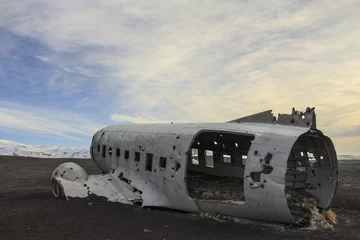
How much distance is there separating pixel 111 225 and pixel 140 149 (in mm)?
4711

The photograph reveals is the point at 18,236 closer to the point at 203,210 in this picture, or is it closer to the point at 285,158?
the point at 203,210

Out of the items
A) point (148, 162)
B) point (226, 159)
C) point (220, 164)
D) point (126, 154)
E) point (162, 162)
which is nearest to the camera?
point (162, 162)

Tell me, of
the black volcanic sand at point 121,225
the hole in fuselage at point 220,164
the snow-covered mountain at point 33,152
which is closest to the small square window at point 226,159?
the hole in fuselage at point 220,164

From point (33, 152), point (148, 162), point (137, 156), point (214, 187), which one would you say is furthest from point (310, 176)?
point (33, 152)

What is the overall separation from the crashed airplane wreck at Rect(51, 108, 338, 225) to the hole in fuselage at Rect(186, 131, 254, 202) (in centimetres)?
6

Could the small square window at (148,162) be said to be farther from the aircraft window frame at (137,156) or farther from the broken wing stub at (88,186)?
the broken wing stub at (88,186)

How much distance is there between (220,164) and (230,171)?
0.89m

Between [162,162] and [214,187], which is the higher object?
[162,162]

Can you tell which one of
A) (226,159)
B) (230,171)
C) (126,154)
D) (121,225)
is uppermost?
(126,154)

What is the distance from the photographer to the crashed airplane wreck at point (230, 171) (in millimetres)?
11609

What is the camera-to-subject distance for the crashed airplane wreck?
38.1 feet

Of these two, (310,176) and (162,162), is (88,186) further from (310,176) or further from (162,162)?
(310,176)

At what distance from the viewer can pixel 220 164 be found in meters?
21.3

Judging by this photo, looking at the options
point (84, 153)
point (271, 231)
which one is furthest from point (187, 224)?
point (84, 153)
